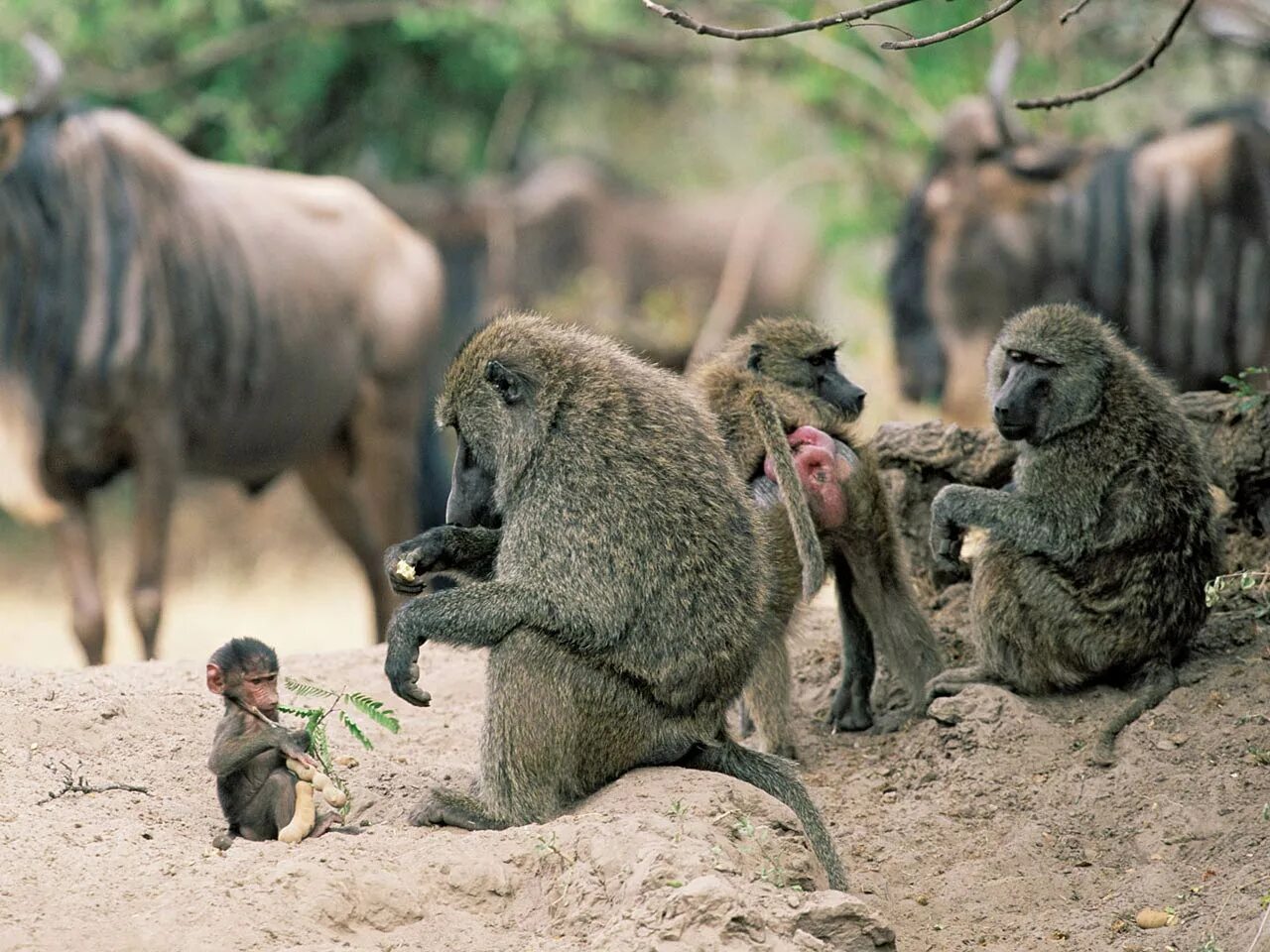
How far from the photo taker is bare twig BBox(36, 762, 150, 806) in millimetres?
3906

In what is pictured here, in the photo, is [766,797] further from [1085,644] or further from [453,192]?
[453,192]

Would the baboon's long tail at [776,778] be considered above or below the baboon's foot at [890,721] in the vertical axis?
above

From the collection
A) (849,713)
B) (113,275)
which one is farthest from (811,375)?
(113,275)

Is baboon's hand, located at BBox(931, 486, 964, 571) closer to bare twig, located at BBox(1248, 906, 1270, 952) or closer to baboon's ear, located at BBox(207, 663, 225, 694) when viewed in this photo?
bare twig, located at BBox(1248, 906, 1270, 952)

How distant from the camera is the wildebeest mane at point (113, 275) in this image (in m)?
7.80

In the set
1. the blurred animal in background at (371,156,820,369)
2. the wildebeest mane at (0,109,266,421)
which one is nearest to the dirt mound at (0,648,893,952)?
the wildebeest mane at (0,109,266,421)

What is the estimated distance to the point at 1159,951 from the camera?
367 centimetres

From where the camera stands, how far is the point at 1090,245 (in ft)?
30.2

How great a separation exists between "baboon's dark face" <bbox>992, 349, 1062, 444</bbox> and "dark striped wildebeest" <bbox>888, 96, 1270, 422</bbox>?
3926 millimetres

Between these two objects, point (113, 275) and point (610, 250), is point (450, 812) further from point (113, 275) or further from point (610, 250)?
point (610, 250)

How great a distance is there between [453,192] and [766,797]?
11.0m

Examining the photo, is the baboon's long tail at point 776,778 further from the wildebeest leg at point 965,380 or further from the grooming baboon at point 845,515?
the wildebeest leg at point 965,380

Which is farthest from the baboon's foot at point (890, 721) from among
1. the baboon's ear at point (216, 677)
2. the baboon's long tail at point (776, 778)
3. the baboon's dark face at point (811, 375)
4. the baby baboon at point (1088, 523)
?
the baboon's ear at point (216, 677)

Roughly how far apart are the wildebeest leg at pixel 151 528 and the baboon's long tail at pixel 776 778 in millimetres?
4397
